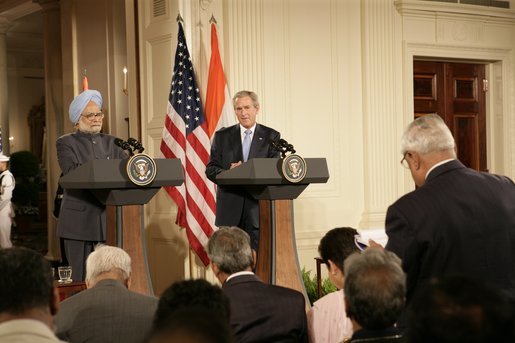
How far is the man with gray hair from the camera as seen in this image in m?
2.72

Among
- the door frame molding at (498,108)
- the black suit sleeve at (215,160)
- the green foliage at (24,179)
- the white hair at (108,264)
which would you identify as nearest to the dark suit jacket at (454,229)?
the white hair at (108,264)

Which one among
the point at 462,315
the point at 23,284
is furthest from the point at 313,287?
the point at 462,315

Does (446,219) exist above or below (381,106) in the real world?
below

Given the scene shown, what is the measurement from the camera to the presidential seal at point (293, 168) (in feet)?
16.0

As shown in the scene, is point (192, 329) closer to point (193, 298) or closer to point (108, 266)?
point (193, 298)

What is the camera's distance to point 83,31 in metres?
9.87

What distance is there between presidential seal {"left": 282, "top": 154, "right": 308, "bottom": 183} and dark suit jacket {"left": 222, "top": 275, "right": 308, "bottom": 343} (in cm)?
189

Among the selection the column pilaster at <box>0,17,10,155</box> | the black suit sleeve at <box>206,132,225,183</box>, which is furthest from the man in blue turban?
the column pilaster at <box>0,17,10,155</box>

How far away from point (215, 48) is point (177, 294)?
Result: 185 inches

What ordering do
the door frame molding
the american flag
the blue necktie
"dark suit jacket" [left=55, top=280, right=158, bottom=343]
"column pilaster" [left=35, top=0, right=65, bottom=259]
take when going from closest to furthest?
"dark suit jacket" [left=55, top=280, right=158, bottom=343]
the blue necktie
the american flag
the door frame molding
"column pilaster" [left=35, top=0, right=65, bottom=259]

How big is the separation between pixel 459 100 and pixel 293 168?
13.4 feet

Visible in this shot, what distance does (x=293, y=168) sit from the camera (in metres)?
4.92

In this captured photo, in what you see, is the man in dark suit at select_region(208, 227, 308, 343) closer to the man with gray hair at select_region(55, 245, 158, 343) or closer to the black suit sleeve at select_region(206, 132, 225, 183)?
the man with gray hair at select_region(55, 245, 158, 343)

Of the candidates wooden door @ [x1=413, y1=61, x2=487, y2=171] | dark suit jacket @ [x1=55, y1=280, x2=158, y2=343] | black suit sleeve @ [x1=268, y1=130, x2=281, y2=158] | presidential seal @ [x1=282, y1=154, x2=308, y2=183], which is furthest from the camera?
wooden door @ [x1=413, y1=61, x2=487, y2=171]
